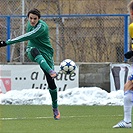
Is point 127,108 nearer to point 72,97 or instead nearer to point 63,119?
point 63,119

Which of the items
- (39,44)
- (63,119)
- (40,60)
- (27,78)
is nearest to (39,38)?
(39,44)

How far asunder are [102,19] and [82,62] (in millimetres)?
1284

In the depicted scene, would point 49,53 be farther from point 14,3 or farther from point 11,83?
point 14,3

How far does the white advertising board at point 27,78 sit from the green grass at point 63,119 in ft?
6.62

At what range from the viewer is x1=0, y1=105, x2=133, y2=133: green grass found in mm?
9812

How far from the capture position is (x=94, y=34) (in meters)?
18.7

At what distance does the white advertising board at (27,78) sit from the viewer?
1809 cm

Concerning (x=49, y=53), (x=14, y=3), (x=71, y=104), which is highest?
(x=14, y=3)

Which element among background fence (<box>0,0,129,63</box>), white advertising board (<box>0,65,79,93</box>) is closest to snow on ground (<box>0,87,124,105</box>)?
white advertising board (<box>0,65,79,93</box>)

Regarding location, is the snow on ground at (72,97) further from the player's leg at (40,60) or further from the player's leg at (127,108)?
the player's leg at (127,108)

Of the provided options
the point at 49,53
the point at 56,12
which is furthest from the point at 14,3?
the point at 49,53

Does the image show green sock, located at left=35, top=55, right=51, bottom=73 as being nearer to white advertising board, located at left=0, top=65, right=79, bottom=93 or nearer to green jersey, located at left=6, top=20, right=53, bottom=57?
green jersey, located at left=6, top=20, right=53, bottom=57

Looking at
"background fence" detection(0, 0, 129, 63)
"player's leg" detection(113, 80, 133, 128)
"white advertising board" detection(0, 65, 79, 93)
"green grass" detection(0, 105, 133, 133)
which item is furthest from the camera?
"background fence" detection(0, 0, 129, 63)

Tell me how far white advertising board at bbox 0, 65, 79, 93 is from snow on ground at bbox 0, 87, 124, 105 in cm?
48
